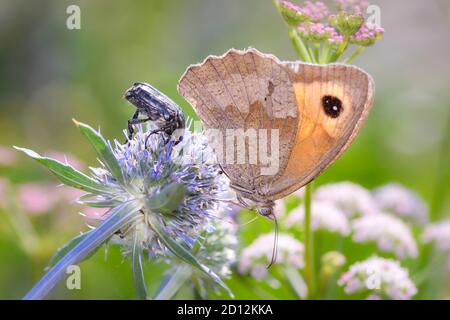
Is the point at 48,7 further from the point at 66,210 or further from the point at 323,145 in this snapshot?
the point at 323,145

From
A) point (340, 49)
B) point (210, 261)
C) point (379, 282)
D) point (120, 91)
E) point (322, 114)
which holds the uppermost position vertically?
point (120, 91)

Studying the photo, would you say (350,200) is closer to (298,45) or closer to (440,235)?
(440,235)

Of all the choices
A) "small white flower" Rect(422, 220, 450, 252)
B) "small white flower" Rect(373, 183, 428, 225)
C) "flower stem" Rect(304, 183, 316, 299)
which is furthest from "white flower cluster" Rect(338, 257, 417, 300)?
"small white flower" Rect(373, 183, 428, 225)

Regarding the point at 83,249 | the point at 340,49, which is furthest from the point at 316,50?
the point at 83,249
